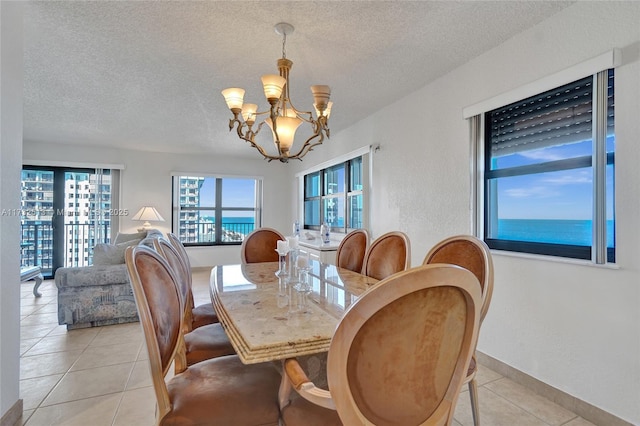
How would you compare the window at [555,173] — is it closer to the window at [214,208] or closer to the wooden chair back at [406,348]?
the wooden chair back at [406,348]

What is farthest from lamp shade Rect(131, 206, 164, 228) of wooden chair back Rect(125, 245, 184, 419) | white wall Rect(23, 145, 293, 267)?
wooden chair back Rect(125, 245, 184, 419)

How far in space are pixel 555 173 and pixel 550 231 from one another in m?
0.39

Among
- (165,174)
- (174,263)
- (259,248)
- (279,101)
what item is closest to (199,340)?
(174,263)

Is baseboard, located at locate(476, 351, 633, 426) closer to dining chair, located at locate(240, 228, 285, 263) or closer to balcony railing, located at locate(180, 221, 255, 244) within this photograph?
dining chair, located at locate(240, 228, 285, 263)

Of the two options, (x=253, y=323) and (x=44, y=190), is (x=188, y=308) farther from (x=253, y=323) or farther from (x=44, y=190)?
(x=44, y=190)

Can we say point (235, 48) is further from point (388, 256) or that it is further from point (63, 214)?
point (63, 214)

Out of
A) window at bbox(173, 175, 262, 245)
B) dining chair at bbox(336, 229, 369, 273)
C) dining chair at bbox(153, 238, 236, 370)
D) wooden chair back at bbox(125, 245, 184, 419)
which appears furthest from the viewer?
window at bbox(173, 175, 262, 245)

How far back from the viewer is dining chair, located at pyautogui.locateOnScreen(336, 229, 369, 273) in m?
2.61

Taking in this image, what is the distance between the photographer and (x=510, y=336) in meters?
2.30

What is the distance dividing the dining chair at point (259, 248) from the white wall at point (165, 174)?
3875 millimetres

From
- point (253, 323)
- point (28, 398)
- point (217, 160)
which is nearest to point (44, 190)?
point (217, 160)

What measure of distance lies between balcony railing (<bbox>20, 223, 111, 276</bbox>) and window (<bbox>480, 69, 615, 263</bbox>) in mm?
6301

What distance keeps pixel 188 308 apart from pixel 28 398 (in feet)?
3.68

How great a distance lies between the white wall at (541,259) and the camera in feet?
5.48
